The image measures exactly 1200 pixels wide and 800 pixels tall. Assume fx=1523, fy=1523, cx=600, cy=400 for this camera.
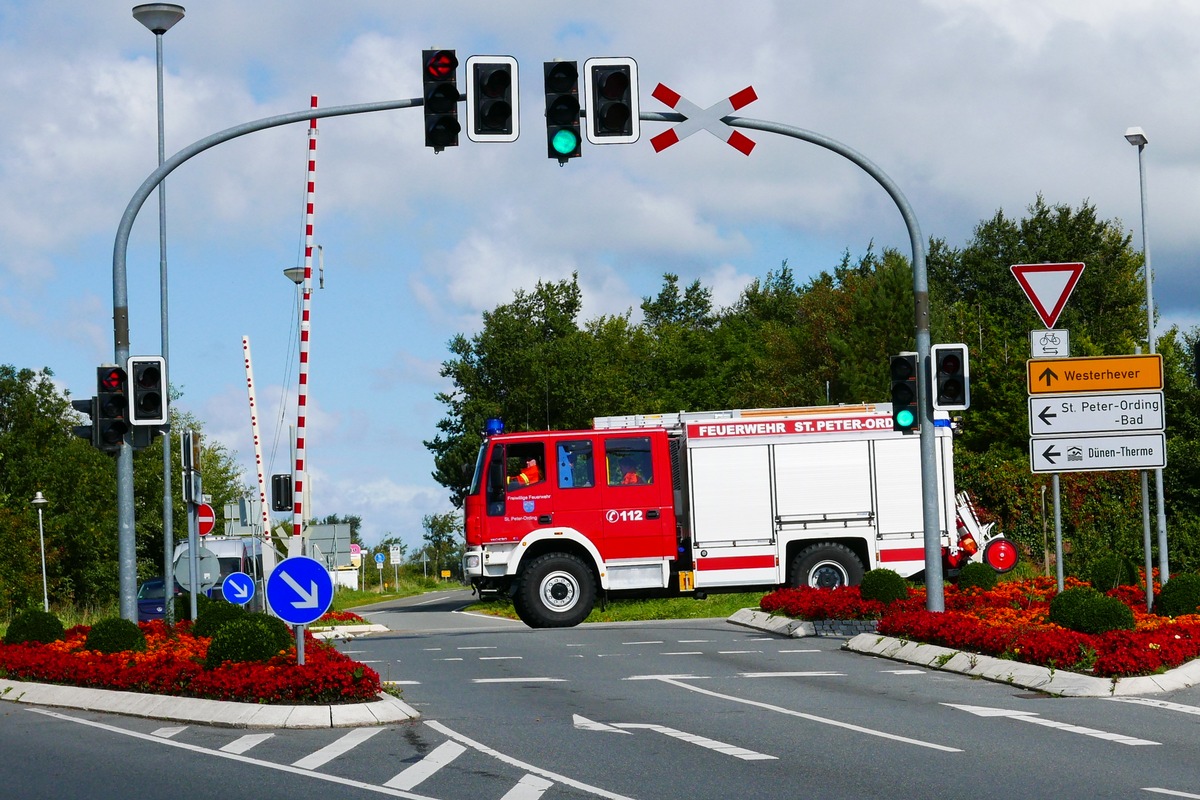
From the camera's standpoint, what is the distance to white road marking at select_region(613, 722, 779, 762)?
1041 cm

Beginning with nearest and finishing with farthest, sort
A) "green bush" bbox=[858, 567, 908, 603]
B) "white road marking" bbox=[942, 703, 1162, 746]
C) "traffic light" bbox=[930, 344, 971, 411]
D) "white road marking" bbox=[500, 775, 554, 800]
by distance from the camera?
"white road marking" bbox=[500, 775, 554, 800] < "white road marking" bbox=[942, 703, 1162, 746] < "traffic light" bbox=[930, 344, 971, 411] < "green bush" bbox=[858, 567, 908, 603]

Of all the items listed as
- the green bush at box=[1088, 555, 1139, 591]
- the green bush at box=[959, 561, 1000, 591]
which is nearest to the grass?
the green bush at box=[959, 561, 1000, 591]

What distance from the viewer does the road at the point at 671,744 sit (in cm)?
923

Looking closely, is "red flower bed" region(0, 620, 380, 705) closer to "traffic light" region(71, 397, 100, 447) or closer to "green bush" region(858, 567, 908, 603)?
"traffic light" region(71, 397, 100, 447)

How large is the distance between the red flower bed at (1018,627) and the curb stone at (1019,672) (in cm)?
15

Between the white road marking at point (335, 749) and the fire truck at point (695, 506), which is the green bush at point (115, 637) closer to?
the white road marking at point (335, 749)

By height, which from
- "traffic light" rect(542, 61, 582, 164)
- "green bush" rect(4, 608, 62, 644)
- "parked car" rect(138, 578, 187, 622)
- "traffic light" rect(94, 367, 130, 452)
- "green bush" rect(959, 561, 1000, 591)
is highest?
"traffic light" rect(542, 61, 582, 164)

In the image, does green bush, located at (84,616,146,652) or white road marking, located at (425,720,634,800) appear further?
green bush, located at (84,616,146,652)

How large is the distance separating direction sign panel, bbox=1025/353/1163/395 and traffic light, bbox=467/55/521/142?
7224mm

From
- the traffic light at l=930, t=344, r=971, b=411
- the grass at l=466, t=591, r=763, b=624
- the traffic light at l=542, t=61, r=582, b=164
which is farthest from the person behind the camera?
the grass at l=466, t=591, r=763, b=624

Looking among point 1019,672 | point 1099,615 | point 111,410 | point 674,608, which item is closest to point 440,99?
point 111,410

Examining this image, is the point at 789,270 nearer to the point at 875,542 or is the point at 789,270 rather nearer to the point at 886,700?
the point at 875,542

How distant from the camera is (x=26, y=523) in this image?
5747 centimetres

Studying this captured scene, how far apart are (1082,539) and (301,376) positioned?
74.8 feet
